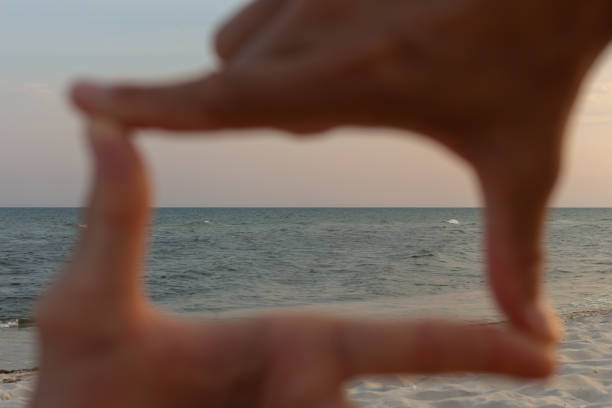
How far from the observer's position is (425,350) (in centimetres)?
111

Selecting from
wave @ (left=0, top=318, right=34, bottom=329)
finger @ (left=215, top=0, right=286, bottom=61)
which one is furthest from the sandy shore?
finger @ (left=215, top=0, right=286, bottom=61)

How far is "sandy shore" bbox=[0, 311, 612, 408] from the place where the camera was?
390 cm

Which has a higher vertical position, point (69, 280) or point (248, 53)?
point (248, 53)

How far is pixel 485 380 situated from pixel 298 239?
19601mm

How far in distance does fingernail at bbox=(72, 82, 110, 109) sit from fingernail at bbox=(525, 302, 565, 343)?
2.83 ft

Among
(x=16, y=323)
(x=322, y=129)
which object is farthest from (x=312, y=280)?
(x=322, y=129)

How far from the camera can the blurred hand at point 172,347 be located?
1.06 m

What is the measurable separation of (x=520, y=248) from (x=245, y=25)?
26.9 inches

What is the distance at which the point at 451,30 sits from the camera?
3.44ft

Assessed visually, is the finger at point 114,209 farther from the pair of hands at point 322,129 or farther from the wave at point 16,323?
the wave at point 16,323

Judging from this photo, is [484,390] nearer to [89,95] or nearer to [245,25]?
[245,25]

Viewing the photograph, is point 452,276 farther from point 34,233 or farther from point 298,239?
point 34,233

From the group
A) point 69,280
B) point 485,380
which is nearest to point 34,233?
point 485,380

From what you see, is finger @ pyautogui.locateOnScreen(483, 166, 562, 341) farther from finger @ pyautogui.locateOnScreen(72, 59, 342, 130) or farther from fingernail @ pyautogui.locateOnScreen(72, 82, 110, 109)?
fingernail @ pyautogui.locateOnScreen(72, 82, 110, 109)
